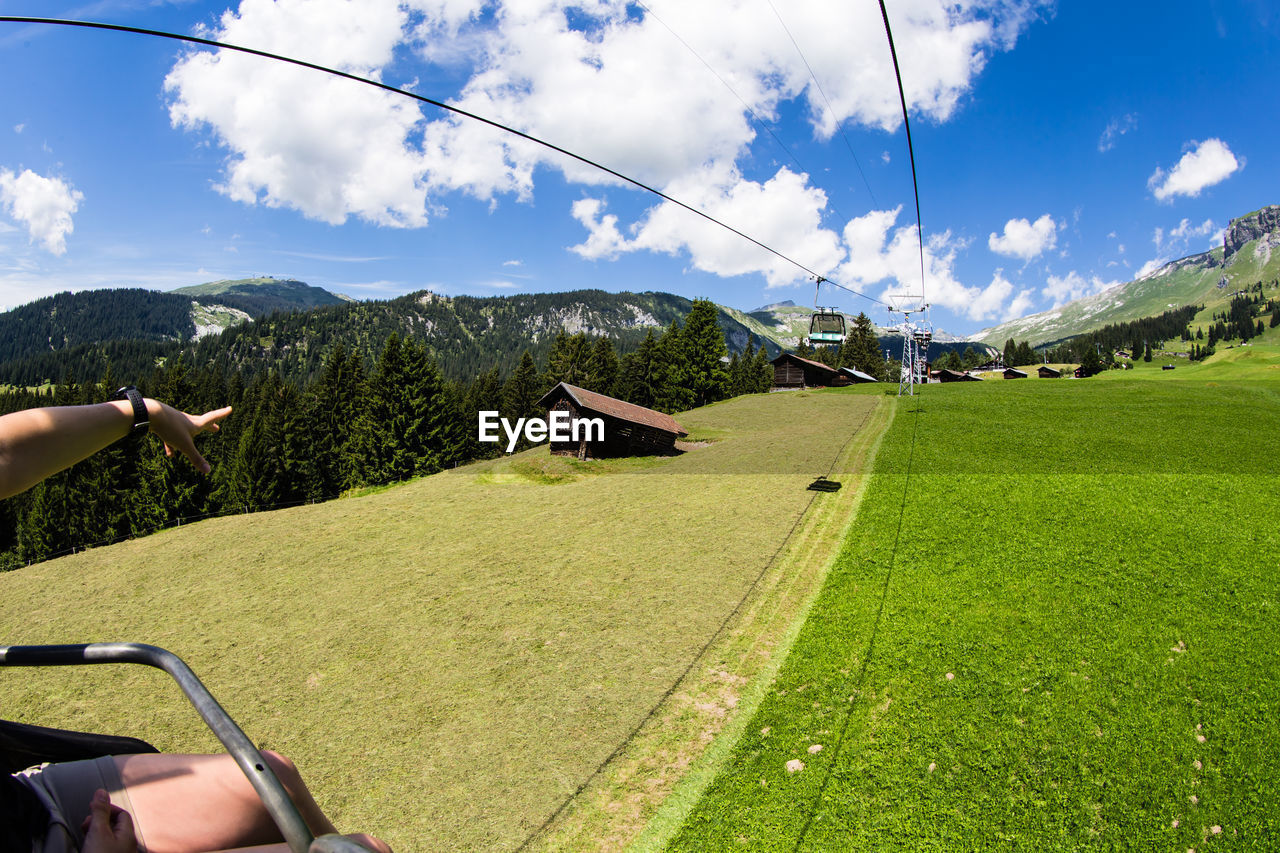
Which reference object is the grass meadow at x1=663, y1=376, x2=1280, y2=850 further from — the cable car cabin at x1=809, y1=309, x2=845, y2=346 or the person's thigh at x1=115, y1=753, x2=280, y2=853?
the cable car cabin at x1=809, y1=309, x2=845, y2=346

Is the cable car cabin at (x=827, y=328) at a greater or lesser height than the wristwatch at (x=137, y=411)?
greater

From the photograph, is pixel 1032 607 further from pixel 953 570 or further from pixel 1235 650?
pixel 1235 650

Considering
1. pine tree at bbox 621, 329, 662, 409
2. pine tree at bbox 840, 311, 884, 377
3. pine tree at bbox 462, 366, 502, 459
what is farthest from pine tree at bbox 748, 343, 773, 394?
pine tree at bbox 462, 366, 502, 459

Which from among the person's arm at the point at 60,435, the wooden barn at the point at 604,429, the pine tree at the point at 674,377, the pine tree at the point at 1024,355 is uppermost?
the pine tree at the point at 1024,355

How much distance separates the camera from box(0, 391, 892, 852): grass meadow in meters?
9.82

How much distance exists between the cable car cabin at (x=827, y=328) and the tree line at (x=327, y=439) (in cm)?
1234

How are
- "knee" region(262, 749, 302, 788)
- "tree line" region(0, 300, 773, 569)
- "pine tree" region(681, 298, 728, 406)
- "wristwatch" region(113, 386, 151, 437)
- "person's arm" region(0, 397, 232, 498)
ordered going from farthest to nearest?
"pine tree" region(681, 298, 728, 406) < "tree line" region(0, 300, 773, 569) < "wristwatch" region(113, 386, 151, 437) < "knee" region(262, 749, 302, 788) < "person's arm" region(0, 397, 232, 498)

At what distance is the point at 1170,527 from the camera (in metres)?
17.1

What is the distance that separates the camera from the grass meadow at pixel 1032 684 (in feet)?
27.8

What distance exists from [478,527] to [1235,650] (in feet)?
70.5

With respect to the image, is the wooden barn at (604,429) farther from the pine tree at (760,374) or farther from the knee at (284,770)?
the pine tree at (760,374)

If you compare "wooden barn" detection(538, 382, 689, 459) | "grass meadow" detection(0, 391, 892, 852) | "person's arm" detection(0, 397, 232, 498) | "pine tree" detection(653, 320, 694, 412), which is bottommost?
"grass meadow" detection(0, 391, 892, 852)

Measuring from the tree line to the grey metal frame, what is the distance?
116 feet

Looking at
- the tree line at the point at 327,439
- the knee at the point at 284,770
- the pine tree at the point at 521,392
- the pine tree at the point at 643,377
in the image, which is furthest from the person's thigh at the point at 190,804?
the pine tree at the point at 521,392
